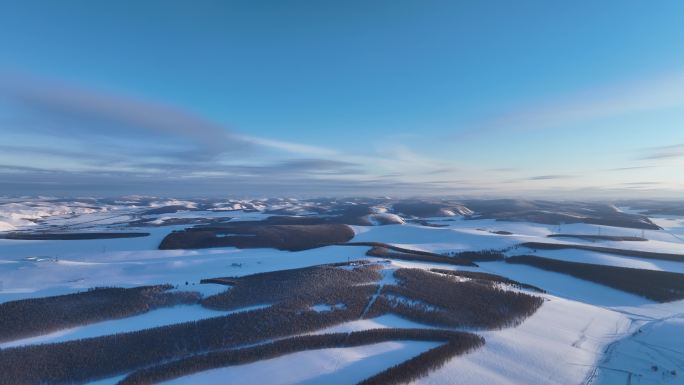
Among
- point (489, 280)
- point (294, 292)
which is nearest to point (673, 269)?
point (489, 280)

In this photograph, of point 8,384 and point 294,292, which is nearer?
point 8,384

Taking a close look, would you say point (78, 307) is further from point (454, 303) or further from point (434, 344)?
point (454, 303)

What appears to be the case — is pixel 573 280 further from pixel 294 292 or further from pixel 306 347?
pixel 306 347

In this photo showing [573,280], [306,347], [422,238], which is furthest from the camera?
[422,238]

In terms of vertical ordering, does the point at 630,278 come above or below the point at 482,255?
above

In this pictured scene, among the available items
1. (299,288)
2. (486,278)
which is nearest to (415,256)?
(486,278)

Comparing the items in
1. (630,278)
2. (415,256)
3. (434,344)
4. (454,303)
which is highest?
(434,344)

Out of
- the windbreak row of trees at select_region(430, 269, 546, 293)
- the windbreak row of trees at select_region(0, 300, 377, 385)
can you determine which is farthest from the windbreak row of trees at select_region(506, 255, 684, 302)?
the windbreak row of trees at select_region(0, 300, 377, 385)

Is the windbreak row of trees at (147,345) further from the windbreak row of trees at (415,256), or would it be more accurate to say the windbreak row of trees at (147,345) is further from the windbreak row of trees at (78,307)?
the windbreak row of trees at (415,256)
